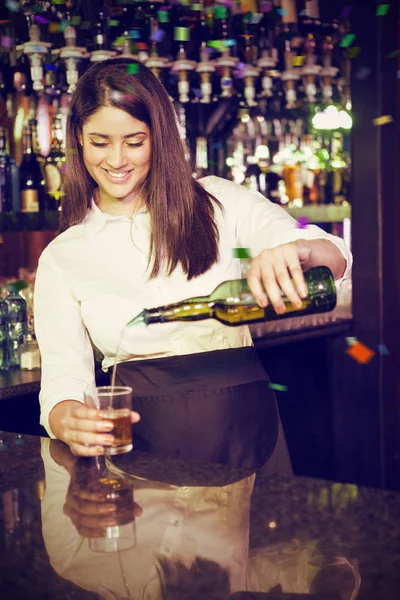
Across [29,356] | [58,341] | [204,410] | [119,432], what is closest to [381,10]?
[29,356]

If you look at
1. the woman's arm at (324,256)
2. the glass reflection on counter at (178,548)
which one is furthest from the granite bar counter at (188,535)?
the woman's arm at (324,256)

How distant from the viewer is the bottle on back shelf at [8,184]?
3.16 m

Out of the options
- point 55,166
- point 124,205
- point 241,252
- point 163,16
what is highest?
point 163,16

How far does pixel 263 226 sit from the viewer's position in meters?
1.91

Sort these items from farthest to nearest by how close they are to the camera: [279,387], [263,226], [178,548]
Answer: [279,387]
[263,226]
[178,548]

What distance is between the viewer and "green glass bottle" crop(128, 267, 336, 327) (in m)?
1.37

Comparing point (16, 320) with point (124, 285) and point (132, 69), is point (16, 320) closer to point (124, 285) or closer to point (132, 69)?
point (124, 285)

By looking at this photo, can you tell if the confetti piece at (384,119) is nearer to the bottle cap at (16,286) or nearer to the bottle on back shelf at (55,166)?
the bottle on back shelf at (55,166)

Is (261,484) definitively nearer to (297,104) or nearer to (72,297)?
(72,297)

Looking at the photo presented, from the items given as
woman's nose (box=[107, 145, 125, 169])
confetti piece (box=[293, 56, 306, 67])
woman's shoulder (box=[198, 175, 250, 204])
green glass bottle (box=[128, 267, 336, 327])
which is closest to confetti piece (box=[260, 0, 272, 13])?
confetti piece (box=[293, 56, 306, 67])

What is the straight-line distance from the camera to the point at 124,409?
141cm

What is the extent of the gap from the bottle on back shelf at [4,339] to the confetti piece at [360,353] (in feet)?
4.85

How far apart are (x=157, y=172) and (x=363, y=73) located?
5.59ft

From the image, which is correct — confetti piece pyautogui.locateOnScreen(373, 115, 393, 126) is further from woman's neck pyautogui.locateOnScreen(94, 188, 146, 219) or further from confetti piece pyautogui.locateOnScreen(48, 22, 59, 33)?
woman's neck pyautogui.locateOnScreen(94, 188, 146, 219)
